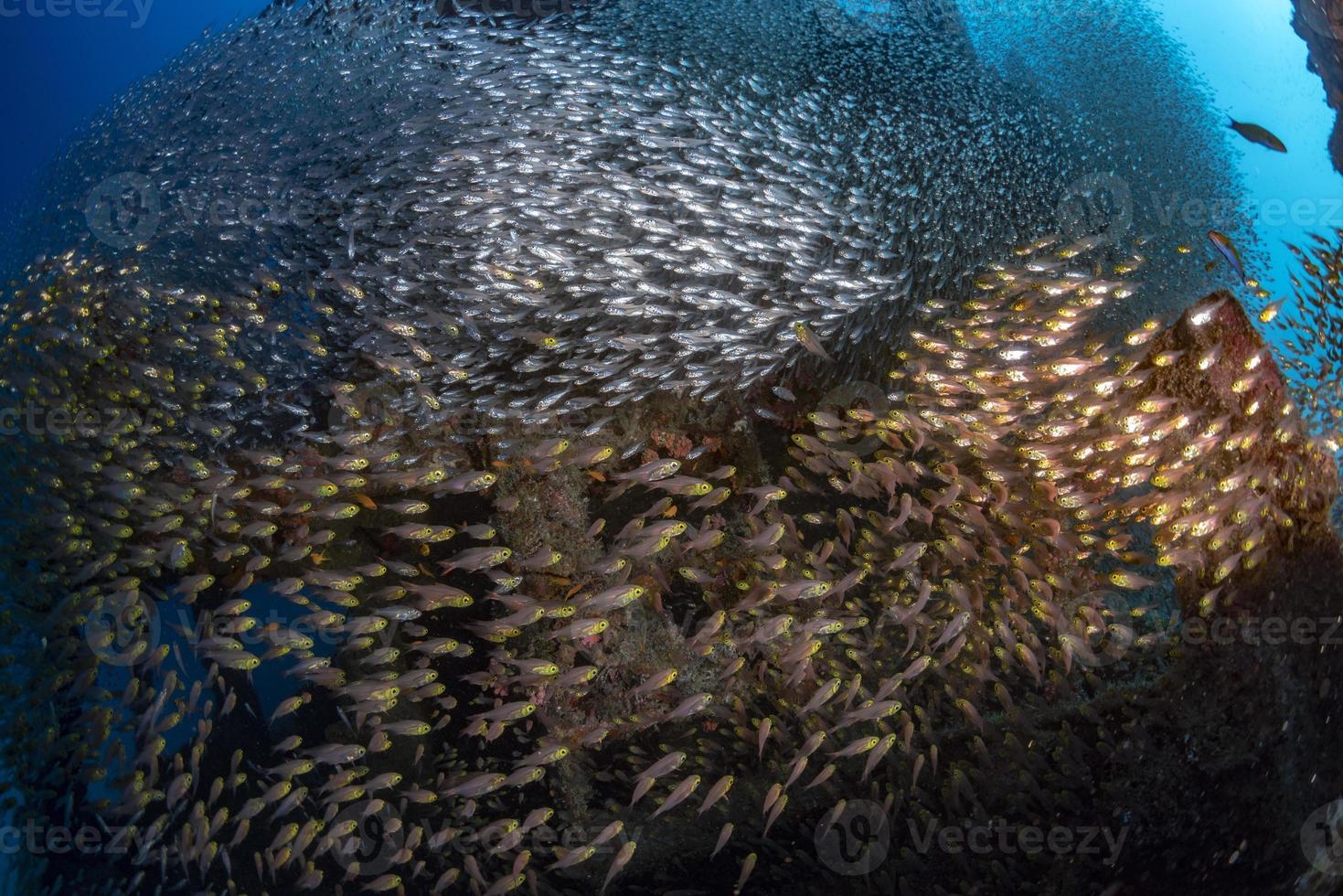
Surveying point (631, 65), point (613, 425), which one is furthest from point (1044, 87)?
point (613, 425)

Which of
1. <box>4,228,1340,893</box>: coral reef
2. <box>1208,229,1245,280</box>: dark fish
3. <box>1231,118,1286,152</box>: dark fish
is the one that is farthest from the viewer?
<box>1231,118,1286,152</box>: dark fish

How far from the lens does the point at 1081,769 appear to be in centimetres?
368

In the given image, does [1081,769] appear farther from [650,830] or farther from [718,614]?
[650,830]

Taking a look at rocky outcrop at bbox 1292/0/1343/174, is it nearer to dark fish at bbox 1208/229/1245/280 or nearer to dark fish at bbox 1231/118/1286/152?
dark fish at bbox 1231/118/1286/152

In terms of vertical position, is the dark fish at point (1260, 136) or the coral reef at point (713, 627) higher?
the dark fish at point (1260, 136)

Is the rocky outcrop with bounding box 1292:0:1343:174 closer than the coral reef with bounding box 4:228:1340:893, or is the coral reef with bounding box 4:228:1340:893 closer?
the coral reef with bounding box 4:228:1340:893

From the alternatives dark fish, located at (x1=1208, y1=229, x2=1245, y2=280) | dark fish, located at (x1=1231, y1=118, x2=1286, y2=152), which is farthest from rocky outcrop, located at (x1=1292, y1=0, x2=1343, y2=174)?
dark fish, located at (x1=1208, y1=229, x2=1245, y2=280)

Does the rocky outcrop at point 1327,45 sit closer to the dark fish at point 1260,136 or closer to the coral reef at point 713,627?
the dark fish at point 1260,136

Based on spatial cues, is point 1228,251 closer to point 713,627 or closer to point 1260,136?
point 1260,136

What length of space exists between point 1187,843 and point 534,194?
19.0 ft

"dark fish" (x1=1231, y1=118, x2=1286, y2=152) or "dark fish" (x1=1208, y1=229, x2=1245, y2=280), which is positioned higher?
"dark fish" (x1=1231, y1=118, x2=1286, y2=152)

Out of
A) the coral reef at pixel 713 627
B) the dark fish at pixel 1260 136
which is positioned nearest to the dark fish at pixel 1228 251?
the coral reef at pixel 713 627

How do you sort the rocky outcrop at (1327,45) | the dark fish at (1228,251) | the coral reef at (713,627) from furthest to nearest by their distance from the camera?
the rocky outcrop at (1327,45)
the dark fish at (1228,251)
the coral reef at (713,627)

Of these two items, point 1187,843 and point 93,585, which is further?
point 93,585
